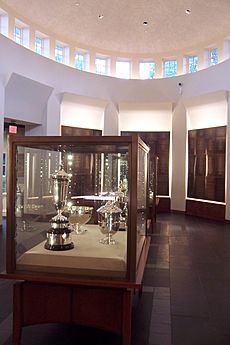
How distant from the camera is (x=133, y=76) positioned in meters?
12.0

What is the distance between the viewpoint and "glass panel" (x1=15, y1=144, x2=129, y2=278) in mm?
2371

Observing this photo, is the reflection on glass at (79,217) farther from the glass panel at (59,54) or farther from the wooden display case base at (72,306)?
the glass panel at (59,54)

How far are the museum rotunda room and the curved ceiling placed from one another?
55 millimetres

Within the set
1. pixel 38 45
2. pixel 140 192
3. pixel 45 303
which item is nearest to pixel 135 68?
pixel 38 45

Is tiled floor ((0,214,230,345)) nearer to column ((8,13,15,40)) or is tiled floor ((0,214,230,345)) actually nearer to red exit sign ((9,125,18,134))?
red exit sign ((9,125,18,134))

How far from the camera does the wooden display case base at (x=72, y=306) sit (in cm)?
230

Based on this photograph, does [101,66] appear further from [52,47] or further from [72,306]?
[72,306]

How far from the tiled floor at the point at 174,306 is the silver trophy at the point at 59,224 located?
2.63 ft

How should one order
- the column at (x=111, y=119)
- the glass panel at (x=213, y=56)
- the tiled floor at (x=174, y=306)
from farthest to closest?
the column at (x=111, y=119) < the glass panel at (x=213, y=56) < the tiled floor at (x=174, y=306)

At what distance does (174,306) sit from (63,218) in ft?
5.50

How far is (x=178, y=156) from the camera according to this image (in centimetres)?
1144

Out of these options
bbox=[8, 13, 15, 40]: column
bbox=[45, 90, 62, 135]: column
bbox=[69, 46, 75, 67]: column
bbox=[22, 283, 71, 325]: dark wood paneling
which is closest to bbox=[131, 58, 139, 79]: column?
bbox=[69, 46, 75, 67]: column

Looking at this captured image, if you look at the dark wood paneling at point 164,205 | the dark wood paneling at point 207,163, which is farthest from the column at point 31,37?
the dark wood paneling at point 164,205

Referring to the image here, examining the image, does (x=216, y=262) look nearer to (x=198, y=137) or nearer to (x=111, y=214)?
(x=111, y=214)
